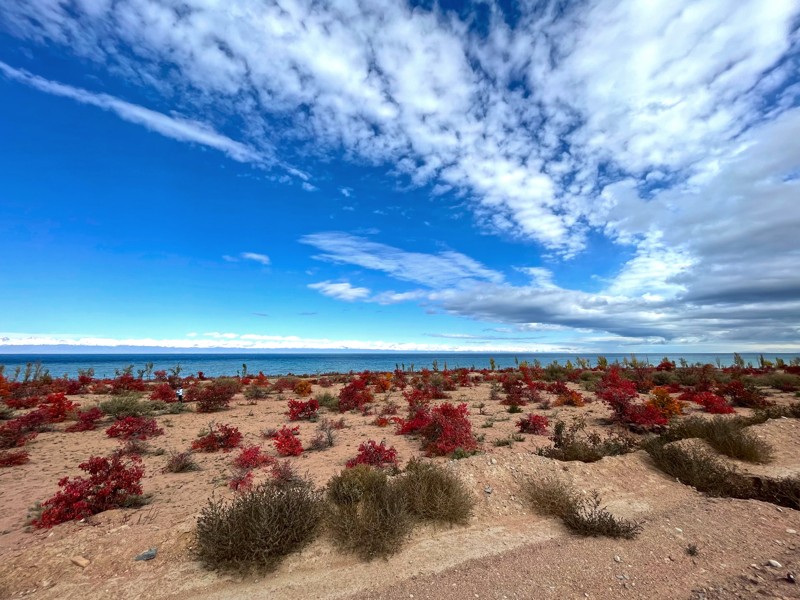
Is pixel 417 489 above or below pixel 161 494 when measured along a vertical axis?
above

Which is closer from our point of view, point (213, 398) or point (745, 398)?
point (745, 398)

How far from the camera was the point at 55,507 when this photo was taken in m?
6.67

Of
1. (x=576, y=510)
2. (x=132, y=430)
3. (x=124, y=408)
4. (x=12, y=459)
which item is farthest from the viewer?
(x=124, y=408)

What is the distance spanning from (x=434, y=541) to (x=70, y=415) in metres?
18.7

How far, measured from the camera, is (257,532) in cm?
526

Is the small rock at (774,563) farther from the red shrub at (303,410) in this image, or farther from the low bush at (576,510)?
the red shrub at (303,410)

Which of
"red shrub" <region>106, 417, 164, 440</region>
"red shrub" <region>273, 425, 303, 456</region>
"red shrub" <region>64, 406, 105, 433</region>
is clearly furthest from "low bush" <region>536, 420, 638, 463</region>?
"red shrub" <region>64, 406, 105, 433</region>

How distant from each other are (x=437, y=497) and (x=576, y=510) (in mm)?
2541

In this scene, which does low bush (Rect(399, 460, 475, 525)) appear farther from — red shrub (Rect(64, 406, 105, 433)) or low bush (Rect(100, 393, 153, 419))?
low bush (Rect(100, 393, 153, 419))

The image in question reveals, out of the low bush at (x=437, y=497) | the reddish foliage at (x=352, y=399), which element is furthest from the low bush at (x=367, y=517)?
the reddish foliage at (x=352, y=399)

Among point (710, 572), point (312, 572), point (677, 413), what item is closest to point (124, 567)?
point (312, 572)

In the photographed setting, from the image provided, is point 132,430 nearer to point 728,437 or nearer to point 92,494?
point 92,494

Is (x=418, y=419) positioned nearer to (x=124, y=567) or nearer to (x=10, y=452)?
(x=124, y=567)

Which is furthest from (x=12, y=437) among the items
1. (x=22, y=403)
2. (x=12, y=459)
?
(x=22, y=403)
